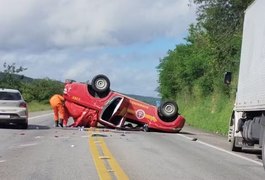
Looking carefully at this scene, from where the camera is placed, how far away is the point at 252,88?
15000mm

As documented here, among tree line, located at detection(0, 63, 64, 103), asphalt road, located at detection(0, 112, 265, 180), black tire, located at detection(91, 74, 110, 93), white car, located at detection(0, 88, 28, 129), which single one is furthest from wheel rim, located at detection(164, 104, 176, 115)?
tree line, located at detection(0, 63, 64, 103)

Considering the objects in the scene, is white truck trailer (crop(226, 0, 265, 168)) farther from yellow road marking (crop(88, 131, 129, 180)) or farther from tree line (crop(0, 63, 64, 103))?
tree line (crop(0, 63, 64, 103))

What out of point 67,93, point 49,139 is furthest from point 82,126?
point 49,139

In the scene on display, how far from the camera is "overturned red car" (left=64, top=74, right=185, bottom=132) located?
2489 centimetres

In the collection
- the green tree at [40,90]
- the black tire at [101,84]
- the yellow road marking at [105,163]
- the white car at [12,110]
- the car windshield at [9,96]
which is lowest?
the yellow road marking at [105,163]

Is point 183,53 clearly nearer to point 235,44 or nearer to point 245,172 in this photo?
point 235,44

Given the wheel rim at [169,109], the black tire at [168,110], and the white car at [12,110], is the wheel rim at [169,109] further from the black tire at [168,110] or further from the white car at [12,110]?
the white car at [12,110]

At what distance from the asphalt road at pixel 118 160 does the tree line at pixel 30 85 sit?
211 feet

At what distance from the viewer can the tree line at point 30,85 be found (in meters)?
86.6

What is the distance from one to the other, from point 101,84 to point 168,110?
315cm

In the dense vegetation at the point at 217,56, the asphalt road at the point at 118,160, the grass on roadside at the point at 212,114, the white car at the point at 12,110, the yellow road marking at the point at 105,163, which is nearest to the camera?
the yellow road marking at the point at 105,163

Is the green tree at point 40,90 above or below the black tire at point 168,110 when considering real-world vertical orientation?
above

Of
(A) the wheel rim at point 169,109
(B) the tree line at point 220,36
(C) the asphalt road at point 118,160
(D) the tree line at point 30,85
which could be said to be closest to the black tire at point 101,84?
(A) the wheel rim at point 169,109

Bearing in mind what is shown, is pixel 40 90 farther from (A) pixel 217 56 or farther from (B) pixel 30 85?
(A) pixel 217 56
